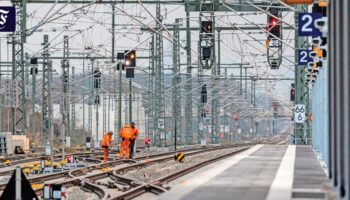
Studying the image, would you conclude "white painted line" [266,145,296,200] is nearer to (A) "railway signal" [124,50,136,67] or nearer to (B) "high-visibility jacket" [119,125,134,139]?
(B) "high-visibility jacket" [119,125,134,139]

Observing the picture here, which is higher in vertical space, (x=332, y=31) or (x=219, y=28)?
(x=219, y=28)

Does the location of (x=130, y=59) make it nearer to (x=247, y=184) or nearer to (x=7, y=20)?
(x=7, y=20)

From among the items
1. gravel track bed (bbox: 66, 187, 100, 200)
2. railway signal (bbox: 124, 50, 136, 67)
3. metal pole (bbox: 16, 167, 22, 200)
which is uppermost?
railway signal (bbox: 124, 50, 136, 67)

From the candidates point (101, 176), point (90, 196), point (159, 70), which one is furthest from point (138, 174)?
point (159, 70)

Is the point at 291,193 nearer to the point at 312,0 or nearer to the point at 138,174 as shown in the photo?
the point at 312,0

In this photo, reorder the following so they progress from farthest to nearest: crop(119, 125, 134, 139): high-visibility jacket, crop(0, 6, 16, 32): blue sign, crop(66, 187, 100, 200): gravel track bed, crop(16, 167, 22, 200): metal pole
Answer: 1. crop(119, 125, 134, 139): high-visibility jacket
2. crop(0, 6, 16, 32): blue sign
3. crop(66, 187, 100, 200): gravel track bed
4. crop(16, 167, 22, 200): metal pole

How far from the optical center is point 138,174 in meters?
34.4

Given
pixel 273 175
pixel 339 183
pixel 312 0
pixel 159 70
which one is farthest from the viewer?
pixel 159 70

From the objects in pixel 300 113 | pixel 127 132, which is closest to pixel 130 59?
pixel 127 132

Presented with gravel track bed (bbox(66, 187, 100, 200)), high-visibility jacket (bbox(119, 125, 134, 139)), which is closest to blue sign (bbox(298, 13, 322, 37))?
gravel track bed (bbox(66, 187, 100, 200))

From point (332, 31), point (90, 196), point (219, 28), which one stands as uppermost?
point (219, 28)

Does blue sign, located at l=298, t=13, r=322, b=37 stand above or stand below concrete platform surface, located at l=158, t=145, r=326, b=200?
above

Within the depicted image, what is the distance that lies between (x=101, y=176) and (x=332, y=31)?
20.2 m

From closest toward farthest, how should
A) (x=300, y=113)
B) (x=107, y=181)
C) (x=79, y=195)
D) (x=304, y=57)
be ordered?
(x=79, y=195) < (x=107, y=181) < (x=304, y=57) < (x=300, y=113)
